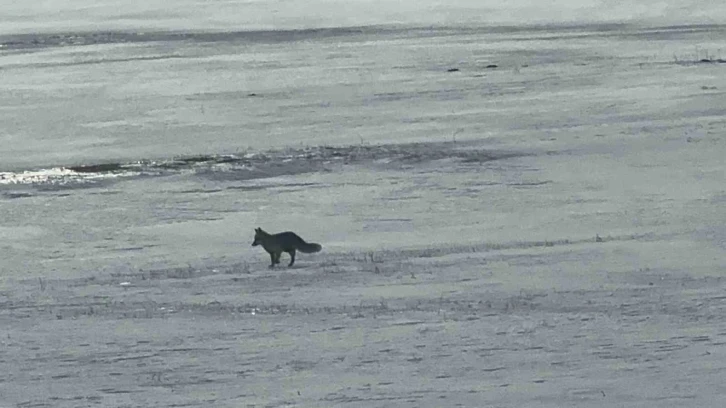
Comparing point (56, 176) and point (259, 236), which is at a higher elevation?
point (259, 236)

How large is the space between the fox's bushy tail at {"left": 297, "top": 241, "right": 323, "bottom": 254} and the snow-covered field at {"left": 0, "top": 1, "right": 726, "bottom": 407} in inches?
5.3

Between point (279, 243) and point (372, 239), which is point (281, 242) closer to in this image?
point (279, 243)

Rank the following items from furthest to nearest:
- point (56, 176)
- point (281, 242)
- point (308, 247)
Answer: point (56, 176), point (308, 247), point (281, 242)

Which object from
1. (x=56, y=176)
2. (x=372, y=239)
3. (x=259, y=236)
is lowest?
(x=56, y=176)

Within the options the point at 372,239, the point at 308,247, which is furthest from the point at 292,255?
the point at 372,239

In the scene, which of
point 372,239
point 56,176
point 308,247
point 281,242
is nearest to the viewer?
point 281,242

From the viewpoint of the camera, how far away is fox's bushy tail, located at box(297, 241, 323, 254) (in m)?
7.61

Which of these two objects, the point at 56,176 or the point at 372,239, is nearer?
the point at 372,239

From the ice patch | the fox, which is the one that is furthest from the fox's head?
the ice patch

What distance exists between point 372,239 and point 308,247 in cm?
82

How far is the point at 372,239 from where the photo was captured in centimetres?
841

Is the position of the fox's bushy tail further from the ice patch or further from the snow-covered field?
the ice patch

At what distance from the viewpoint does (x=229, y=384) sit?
Result: 557 centimetres

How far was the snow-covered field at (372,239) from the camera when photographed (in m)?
5.66
